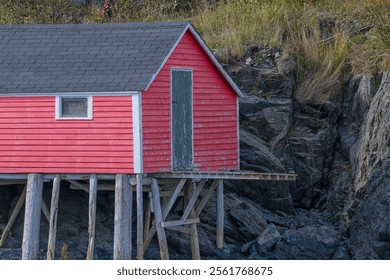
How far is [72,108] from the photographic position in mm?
25906

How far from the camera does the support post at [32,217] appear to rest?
2622 centimetres

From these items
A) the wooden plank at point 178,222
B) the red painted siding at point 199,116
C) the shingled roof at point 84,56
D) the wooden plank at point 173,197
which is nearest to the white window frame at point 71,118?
the shingled roof at point 84,56

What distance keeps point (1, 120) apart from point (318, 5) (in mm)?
11214

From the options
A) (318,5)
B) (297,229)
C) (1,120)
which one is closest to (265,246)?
(297,229)

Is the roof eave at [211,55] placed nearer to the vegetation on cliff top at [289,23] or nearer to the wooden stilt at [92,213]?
the wooden stilt at [92,213]

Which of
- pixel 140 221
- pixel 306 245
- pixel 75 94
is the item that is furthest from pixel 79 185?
pixel 306 245

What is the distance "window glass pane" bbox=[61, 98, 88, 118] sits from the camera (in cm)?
2581

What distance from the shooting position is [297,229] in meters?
28.8

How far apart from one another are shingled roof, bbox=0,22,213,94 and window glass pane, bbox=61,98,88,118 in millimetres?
296

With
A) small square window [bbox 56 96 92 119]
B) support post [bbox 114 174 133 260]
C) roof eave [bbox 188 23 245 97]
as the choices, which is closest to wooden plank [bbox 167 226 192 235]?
support post [bbox 114 174 133 260]

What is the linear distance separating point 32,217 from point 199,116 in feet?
12.2

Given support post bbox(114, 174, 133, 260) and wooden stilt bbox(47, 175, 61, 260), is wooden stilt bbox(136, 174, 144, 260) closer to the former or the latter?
support post bbox(114, 174, 133, 260)

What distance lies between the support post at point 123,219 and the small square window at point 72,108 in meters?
1.35

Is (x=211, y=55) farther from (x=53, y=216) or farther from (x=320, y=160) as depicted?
(x=320, y=160)
